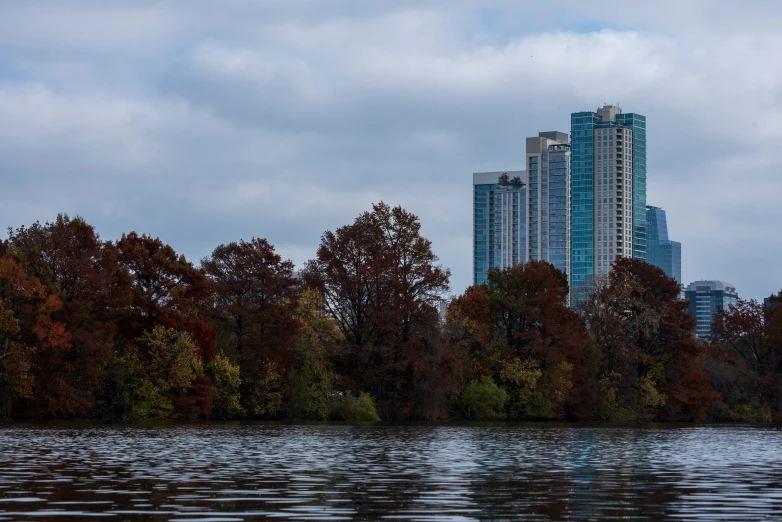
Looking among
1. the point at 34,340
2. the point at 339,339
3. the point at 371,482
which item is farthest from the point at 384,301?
the point at 371,482

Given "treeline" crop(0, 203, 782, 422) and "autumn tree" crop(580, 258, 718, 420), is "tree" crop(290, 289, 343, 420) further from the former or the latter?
"autumn tree" crop(580, 258, 718, 420)

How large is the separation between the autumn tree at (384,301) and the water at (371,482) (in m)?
43.7

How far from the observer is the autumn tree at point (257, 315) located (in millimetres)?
84625

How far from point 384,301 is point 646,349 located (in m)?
32.1

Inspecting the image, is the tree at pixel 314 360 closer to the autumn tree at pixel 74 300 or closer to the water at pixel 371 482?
the autumn tree at pixel 74 300

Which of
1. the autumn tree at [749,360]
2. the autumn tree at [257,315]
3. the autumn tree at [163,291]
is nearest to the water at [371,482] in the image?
the autumn tree at [163,291]

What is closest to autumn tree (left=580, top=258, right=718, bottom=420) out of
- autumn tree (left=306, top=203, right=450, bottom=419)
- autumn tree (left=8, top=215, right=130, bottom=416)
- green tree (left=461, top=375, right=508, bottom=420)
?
green tree (left=461, top=375, right=508, bottom=420)

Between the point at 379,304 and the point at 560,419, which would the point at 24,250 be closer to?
the point at 379,304

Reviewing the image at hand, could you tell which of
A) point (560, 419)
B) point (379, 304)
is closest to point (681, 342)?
point (560, 419)

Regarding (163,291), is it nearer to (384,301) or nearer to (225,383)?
(225,383)

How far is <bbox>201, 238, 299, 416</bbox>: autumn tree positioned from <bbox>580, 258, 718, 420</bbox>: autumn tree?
32.6 meters

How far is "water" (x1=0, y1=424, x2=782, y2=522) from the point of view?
1800 cm

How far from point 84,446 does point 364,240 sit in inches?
2115

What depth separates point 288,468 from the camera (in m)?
28.4
